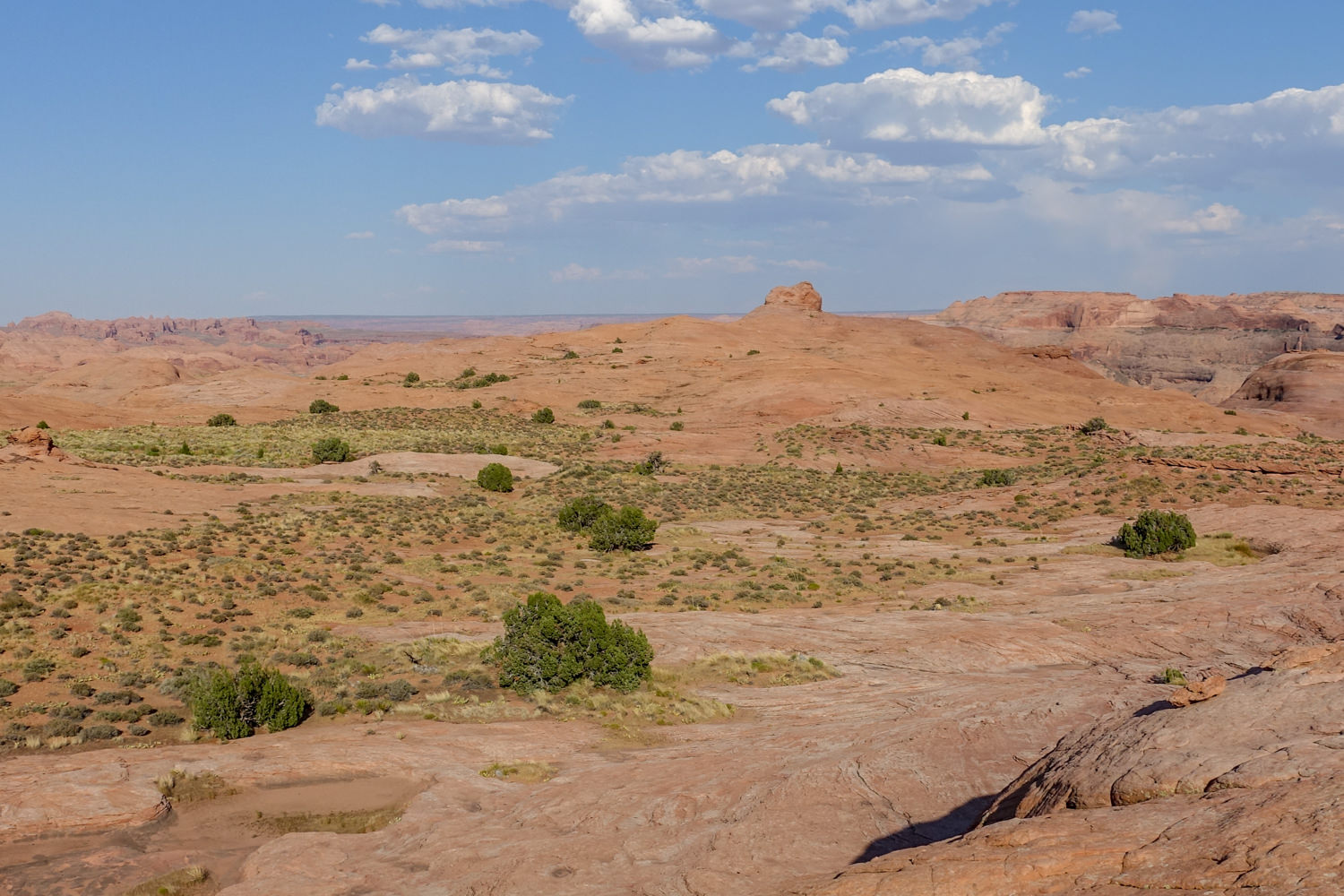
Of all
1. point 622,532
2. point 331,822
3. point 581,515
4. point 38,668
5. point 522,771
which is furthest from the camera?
point 581,515

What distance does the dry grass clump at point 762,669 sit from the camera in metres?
18.0

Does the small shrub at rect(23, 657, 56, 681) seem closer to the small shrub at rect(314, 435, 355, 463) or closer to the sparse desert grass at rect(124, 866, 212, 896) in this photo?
the sparse desert grass at rect(124, 866, 212, 896)

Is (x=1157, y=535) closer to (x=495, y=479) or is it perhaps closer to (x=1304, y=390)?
A: (x=495, y=479)

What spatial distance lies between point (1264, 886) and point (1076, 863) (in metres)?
1.24

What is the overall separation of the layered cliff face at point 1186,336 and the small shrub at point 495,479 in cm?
11212

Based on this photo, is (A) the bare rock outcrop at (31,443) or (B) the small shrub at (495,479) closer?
Answer: (A) the bare rock outcrop at (31,443)

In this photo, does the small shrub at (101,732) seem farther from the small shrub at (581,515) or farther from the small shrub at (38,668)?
the small shrub at (581,515)

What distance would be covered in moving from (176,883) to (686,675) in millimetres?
10015

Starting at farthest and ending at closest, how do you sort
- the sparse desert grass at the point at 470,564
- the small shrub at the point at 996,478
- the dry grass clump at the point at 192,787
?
the small shrub at the point at 996,478 < the sparse desert grass at the point at 470,564 < the dry grass clump at the point at 192,787

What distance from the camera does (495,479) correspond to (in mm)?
42312

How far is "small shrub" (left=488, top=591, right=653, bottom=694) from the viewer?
1780cm

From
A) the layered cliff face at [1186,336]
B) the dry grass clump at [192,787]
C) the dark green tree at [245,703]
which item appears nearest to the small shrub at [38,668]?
the dark green tree at [245,703]

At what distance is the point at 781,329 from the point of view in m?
106

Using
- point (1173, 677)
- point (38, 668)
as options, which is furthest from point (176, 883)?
point (1173, 677)
